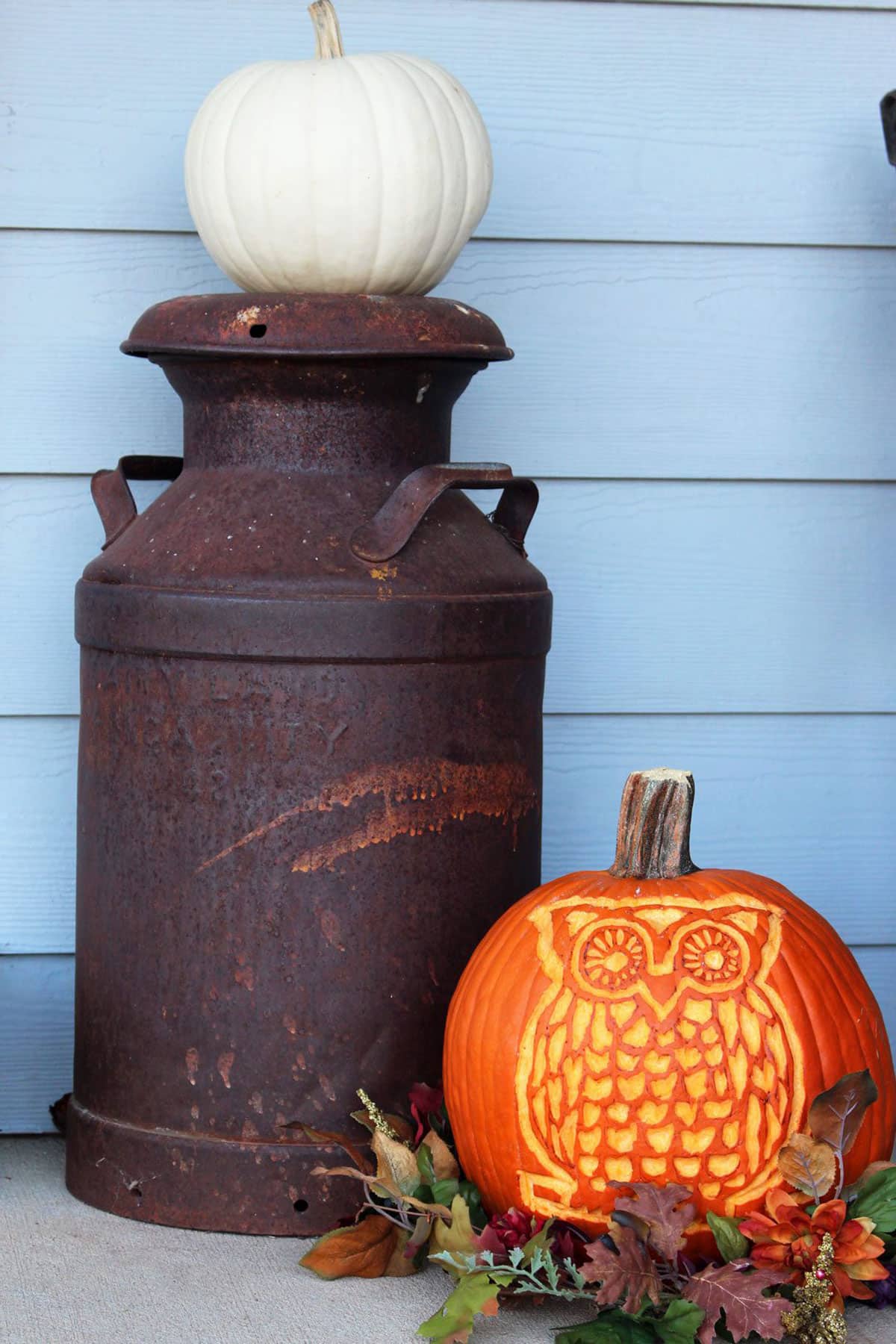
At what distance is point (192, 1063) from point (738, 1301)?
63 centimetres

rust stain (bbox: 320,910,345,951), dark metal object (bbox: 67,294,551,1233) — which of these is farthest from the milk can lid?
rust stain (bbox: 320,910,345,951)

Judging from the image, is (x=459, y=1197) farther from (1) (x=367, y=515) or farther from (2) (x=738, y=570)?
(2) (x=738, y=570)

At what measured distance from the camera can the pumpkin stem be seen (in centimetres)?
151

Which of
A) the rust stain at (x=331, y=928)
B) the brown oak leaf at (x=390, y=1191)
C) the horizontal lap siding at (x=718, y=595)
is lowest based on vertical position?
the brown oak leaf at (x=390, y=1191)

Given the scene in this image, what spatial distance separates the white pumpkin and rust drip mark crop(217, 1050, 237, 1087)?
842 mm

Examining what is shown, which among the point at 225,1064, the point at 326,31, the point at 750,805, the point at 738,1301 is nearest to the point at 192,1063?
the point at 225,1064

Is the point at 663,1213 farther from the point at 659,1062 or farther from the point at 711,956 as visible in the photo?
the point at 711,956

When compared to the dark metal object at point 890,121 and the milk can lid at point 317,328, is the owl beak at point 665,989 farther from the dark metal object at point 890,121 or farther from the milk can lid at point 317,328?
the dark metal object at point 890,121

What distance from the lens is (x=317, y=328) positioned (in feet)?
5.35

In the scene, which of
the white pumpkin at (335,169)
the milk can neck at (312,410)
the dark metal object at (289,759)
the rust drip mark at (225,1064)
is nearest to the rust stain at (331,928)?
the dark metal object at (289,759)

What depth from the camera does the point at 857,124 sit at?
211 cm

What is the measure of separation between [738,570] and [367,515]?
681mm

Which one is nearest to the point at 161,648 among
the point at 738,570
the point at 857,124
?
the point at 738,570

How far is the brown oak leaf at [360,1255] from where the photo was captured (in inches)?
60.4
